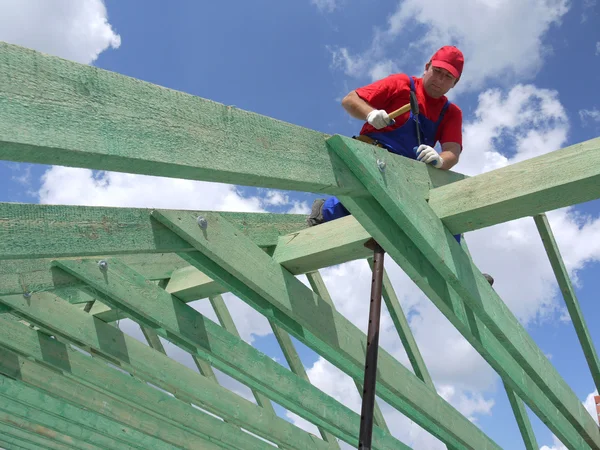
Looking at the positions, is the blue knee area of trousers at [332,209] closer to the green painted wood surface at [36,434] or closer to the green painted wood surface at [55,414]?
the green painted wood surface at [55,414]

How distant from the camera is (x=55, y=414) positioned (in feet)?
16.4

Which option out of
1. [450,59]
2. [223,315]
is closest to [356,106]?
[450,59]

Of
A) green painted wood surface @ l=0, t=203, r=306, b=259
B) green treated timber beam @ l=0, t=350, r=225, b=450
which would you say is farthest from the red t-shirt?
green treated timber beam @ l=0, t=350, r=225, b=450

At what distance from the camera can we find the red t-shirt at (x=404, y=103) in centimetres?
285

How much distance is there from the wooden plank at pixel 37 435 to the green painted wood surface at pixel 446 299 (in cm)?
395

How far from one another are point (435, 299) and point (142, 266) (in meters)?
1.80

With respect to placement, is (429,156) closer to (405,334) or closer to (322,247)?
(322,247)

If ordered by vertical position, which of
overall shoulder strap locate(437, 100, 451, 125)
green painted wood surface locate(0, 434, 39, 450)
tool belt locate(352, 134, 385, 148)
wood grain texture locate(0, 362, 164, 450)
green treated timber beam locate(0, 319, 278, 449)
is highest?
overall shoulder strap locate(437, 100, 451, 125)

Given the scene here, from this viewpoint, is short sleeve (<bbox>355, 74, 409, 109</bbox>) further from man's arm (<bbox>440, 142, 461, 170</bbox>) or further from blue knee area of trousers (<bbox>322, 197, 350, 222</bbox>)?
blue knee area of trousers (<bbox>322, 197, 350, 222</bbox>)

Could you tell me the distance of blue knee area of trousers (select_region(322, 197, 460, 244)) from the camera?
304 cm

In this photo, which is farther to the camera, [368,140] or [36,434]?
[36,434]

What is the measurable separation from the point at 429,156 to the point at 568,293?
5.40 ft

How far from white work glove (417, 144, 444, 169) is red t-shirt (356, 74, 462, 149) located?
0.39m

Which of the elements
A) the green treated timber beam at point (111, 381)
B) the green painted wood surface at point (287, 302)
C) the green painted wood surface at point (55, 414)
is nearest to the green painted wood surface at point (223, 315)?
the green treated timber beam at point (111, 381)
